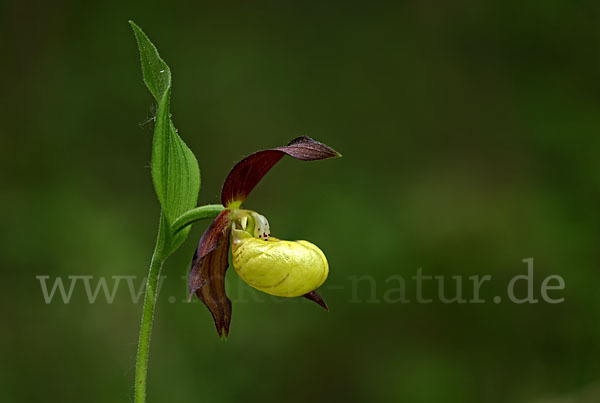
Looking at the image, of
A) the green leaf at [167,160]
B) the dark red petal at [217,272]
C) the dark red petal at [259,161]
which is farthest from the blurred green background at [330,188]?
the green leaf at [167,160]

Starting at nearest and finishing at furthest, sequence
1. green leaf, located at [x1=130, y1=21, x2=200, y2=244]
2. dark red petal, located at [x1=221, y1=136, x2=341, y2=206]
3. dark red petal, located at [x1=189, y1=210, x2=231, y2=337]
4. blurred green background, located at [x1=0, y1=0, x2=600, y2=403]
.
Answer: green leaf, located at [x1=130, y1=21, x2=200, y2=244] < dark red petal, located at [x1=221, y1=136, x2=341, y2=206] < dark red petal, located at [x1=189, y1=210, x2=231, y2=337] < blurred green background, located at [x1=0, y1=0, x2=600, y2=403]

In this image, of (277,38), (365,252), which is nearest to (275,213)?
(365,252)

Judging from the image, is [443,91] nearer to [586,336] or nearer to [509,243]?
[509,243]

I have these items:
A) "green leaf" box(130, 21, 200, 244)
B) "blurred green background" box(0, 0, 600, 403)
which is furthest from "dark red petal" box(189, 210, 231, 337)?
"blurred green background" box(0, 0, 600, 403)

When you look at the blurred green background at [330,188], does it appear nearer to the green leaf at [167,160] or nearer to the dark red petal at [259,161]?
the dark red petal at [259,161]

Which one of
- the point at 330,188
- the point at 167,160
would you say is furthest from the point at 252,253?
the point at 330,188

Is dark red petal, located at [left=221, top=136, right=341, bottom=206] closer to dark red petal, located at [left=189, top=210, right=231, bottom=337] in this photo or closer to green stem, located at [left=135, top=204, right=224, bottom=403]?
dark red petal, located at [left=189, top=210, right=231, bottom=337]
